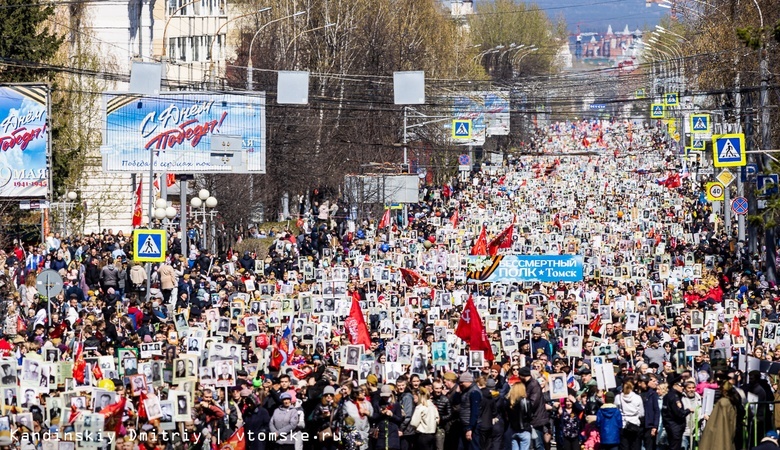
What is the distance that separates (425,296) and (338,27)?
36907 millimetres

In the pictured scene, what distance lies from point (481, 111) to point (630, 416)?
57777mm

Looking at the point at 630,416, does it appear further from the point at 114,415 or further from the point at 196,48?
the point at 196,48

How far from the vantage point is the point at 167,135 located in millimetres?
46875

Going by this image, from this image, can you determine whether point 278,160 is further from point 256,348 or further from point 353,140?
point 256,348

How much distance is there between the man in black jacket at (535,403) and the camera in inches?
697

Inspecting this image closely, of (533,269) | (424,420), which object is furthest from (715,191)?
(424,420)

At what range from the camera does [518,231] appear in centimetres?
5000

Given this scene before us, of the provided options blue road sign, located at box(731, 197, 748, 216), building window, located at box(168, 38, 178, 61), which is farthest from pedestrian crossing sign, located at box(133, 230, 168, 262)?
building window, located at box(168, 38, 178, 61)

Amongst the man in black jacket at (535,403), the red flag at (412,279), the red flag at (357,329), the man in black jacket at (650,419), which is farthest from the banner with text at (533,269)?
the man in black jacket at (650,419)

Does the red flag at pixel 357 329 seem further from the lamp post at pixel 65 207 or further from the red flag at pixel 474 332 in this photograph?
the lamp post at pixel 65 207

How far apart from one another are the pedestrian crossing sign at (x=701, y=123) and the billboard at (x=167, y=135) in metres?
15.1

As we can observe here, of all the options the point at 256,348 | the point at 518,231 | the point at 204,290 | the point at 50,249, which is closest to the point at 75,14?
the point at 518,231

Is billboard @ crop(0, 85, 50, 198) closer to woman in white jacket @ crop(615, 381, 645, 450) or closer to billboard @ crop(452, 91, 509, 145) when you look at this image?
woman in white jacket @ crop(615, 381, 645, 450)

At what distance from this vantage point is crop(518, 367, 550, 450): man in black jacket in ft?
58.1
